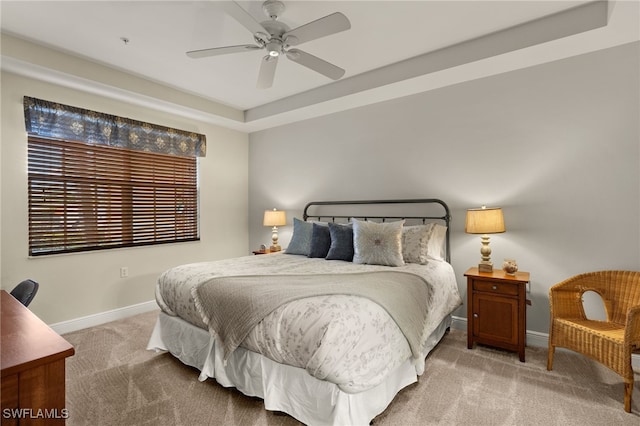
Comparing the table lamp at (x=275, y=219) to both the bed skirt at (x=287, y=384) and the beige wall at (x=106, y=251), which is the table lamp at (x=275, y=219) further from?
the bed skirt at (x=287, y=384)

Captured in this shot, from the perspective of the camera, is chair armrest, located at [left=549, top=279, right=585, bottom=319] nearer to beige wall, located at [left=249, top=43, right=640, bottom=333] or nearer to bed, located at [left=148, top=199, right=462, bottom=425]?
beige wall, located at [left=249, top=43, right=640, bottom=333]

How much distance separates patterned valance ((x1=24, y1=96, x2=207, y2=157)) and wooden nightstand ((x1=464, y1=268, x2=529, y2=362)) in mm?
3827

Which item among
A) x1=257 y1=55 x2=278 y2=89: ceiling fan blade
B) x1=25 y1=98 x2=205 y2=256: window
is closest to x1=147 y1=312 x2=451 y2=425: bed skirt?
x1=25 y1=98 x2=205 y2=256: window

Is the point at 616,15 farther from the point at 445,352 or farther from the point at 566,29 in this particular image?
the point at 445,352

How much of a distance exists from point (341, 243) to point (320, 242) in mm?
296

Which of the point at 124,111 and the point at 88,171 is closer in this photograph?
the point at 88,171

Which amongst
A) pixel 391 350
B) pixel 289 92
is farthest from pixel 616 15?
pixel 289 92

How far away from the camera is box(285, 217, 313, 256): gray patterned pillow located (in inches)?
143

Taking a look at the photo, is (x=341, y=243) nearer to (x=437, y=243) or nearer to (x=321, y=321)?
(x=437, y=243)

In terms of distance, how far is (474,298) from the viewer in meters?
2.84

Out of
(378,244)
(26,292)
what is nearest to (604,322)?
(378,244)

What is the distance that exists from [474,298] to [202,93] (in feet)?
12.7

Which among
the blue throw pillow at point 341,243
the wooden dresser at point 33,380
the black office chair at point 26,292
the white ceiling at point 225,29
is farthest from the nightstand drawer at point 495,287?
the black office chair at point 26,292

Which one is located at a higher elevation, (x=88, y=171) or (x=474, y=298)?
(x=88, y=171)
